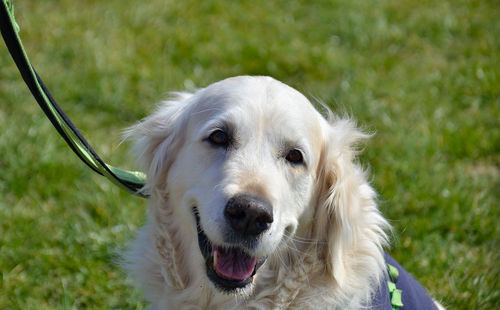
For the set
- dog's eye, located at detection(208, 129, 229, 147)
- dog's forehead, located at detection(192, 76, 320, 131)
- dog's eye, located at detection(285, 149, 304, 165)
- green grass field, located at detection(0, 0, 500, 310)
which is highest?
dog's forehead, located at detection(192, 76, 320, 131)

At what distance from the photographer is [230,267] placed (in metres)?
2.45

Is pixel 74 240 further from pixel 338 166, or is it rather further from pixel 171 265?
pixel 338 166

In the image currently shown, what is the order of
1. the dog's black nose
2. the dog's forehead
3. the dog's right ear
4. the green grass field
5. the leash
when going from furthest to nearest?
the green grass field < the dog's right ear < the dog's forehead < the leash < the dog's black nose

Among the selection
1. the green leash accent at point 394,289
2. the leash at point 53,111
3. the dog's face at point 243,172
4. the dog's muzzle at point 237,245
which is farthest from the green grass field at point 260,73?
the dog's muzzle at point 237,245

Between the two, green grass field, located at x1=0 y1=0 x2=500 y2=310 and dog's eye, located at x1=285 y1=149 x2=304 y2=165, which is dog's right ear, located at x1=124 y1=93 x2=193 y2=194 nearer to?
green grass field, located at x1=0 y1=0 x2=500 y2=310

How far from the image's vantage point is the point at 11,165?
4305mm

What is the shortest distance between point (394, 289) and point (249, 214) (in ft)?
Answer: 3.18

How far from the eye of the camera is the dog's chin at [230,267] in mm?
2393

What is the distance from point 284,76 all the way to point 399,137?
5.16ft

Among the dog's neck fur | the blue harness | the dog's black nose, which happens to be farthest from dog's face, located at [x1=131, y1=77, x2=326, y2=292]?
the blue harness

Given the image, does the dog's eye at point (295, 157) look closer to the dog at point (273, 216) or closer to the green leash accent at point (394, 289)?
the dog at point (273, 216)

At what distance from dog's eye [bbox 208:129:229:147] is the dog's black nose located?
428 mm

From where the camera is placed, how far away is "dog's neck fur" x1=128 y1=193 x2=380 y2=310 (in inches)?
103

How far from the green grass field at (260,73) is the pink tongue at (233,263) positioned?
1.04m
